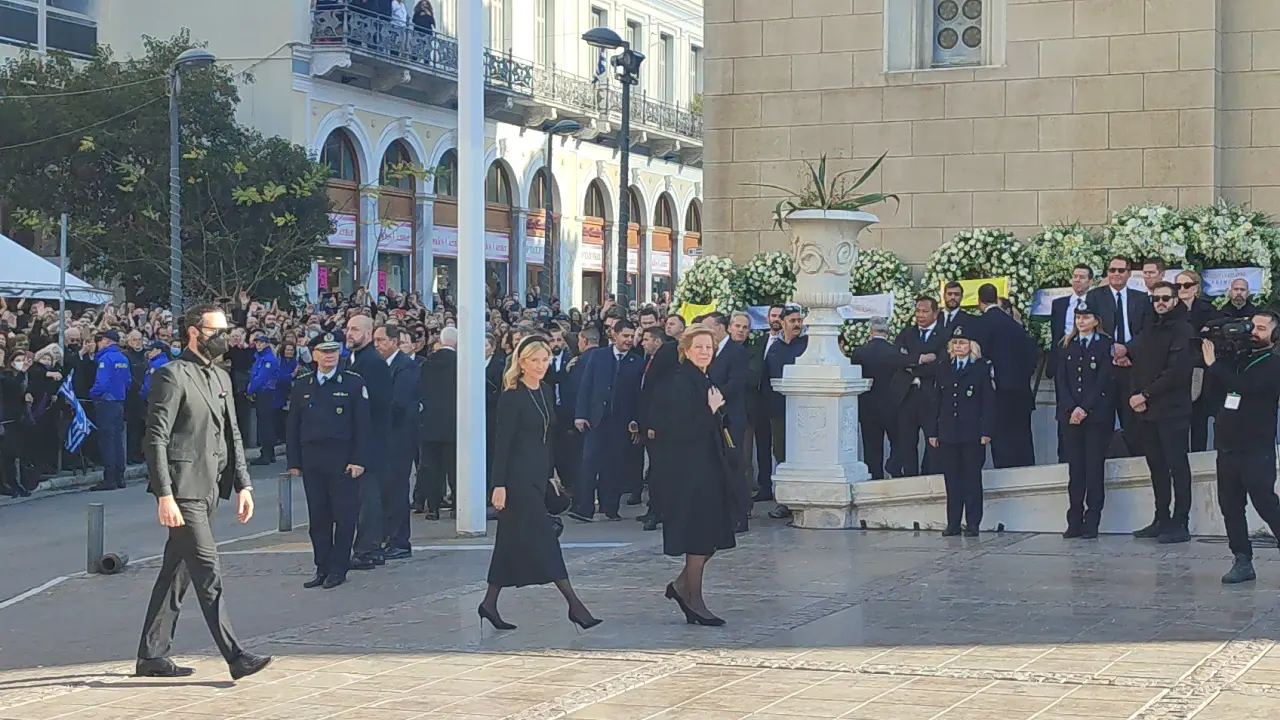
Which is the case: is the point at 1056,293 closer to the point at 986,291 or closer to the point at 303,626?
the point at 986,291

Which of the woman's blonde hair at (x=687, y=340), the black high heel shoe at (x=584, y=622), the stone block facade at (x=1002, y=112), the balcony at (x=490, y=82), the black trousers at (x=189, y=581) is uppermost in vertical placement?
the balcony at (x=490, y=82)

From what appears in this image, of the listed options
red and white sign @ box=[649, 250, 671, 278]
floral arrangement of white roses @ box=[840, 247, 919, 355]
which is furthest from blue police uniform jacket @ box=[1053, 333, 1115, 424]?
red and white sign @ box=[649, 250, 671, 278]

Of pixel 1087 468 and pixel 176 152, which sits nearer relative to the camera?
pixel 1087 468

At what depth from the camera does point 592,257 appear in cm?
5075

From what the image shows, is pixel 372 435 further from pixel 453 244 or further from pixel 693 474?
pixel 453 244

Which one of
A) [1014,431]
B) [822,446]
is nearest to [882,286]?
[1014,431]

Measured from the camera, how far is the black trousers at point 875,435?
1619cm

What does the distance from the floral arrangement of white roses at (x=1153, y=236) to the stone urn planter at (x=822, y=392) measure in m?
3.12

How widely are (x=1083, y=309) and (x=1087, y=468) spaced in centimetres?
152

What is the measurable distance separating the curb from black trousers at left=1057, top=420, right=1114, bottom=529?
10479mm

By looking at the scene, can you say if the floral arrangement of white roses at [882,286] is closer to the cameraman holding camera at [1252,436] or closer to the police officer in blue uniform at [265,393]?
the cameraman holding camera at [1252,436]

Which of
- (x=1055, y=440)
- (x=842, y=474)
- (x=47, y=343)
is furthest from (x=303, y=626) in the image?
(x=47, y=343)

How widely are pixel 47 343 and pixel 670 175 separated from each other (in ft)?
113

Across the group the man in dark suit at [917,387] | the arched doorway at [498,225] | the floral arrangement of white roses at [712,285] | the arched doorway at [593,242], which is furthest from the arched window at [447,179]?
the man in dark suit at [917,387]
